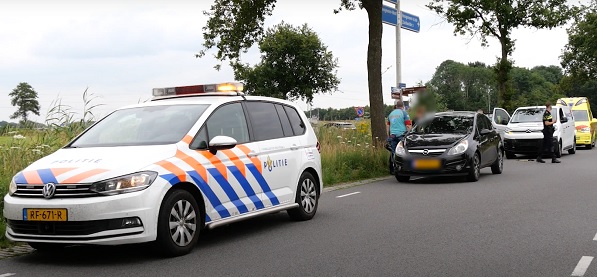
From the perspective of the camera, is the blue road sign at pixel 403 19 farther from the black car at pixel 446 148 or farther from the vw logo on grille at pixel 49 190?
the vw logo on grille at pixel 49 190

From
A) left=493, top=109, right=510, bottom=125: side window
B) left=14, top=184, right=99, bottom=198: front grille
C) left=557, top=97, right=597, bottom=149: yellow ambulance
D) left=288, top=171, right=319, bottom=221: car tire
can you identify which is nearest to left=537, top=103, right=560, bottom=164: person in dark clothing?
left=493, top=109, right=510, bottom=125: side window

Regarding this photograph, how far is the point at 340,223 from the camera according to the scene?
29.7 ft

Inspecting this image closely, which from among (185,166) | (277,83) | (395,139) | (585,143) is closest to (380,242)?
(185,166)

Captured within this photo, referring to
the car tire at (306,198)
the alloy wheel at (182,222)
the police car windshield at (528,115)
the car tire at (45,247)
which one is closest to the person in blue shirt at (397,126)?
the car tire at (306,198)

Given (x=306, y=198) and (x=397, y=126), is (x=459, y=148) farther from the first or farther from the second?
(x=306, y=198)

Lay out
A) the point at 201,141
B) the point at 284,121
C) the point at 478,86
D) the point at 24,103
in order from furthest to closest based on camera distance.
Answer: the point at 478,86, the point at 24,103, the point at 284,121, the point at 201,141

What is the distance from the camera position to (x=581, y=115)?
3122 cm

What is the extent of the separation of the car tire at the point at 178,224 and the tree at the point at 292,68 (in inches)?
1886

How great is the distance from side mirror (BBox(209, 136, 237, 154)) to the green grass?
8.31ft

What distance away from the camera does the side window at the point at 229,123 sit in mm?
7645

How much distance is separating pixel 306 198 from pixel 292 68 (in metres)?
46.9

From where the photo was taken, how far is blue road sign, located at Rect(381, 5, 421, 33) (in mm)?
19000

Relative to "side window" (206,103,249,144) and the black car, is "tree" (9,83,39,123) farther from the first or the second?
the black car

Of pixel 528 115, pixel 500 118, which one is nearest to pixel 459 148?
pixel 528 115
